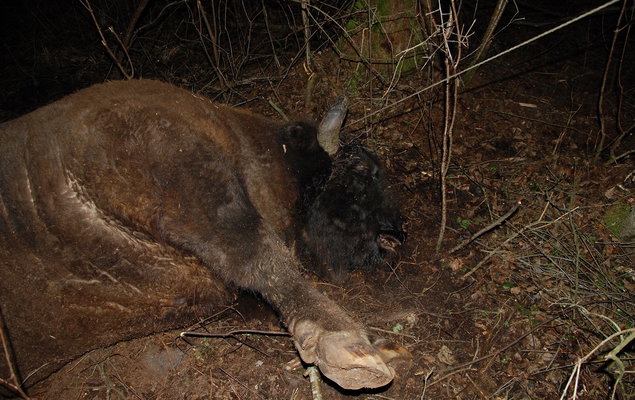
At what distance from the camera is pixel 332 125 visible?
3715 millimetres

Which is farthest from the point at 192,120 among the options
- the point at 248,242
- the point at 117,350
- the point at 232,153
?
the point at 117,350

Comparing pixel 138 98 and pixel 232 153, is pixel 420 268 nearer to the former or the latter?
pixel 232 153

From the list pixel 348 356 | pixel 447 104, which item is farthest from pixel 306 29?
pixel 348 356

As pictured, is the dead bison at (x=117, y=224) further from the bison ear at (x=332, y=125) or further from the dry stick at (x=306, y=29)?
the dry stick at (x=306, y=29)

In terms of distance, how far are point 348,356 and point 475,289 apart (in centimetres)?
169

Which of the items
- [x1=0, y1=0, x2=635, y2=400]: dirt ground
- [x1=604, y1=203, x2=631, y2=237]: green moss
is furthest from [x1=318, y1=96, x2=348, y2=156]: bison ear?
[x1=604, y1=203, x2=631, y2=237]: green moss

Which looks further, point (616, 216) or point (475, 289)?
point (616, 216)

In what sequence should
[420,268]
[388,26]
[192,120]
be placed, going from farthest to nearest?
1. [388,26]
2. [420,268]
3. [192,120]

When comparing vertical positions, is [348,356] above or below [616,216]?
above

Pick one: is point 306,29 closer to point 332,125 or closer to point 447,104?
point 332,125

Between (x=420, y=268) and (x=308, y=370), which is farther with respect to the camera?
(x=420, y=268)

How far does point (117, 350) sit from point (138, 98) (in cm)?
223

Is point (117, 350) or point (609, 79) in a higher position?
point (609, 79)

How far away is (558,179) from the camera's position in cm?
444
